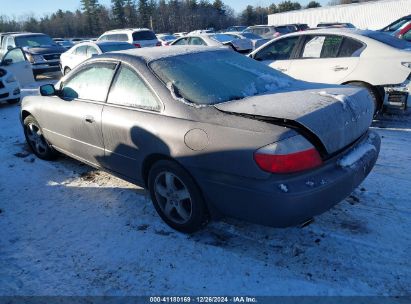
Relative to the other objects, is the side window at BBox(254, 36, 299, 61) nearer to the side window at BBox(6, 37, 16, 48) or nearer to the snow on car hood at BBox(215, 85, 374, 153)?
the snow on car hood at BBox(215, 85, 374, 153)

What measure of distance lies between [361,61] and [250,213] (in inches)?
176

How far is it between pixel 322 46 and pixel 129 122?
14.7 feet

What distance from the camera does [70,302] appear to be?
99.8 inches

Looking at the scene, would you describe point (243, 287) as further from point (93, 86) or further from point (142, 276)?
point (93, 86)

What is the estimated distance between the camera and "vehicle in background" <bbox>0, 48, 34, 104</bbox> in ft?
30.5

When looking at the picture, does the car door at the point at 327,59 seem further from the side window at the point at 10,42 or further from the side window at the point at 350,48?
the side window at the point at 10,42

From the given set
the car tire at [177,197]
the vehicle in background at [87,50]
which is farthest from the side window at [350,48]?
the vehicle in background at [87,50]

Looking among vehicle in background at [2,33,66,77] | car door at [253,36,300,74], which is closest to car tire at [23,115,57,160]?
car door at [253,36,300,74]

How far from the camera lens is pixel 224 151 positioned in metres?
2.62

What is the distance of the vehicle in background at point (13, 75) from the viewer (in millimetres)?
9289

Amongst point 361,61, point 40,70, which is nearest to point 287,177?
point 361,61

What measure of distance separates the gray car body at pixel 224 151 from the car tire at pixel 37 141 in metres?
1.67

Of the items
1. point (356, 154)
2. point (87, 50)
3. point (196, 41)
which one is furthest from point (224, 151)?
point (196, 41)

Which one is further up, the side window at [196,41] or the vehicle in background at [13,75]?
the side window at [196,41]
